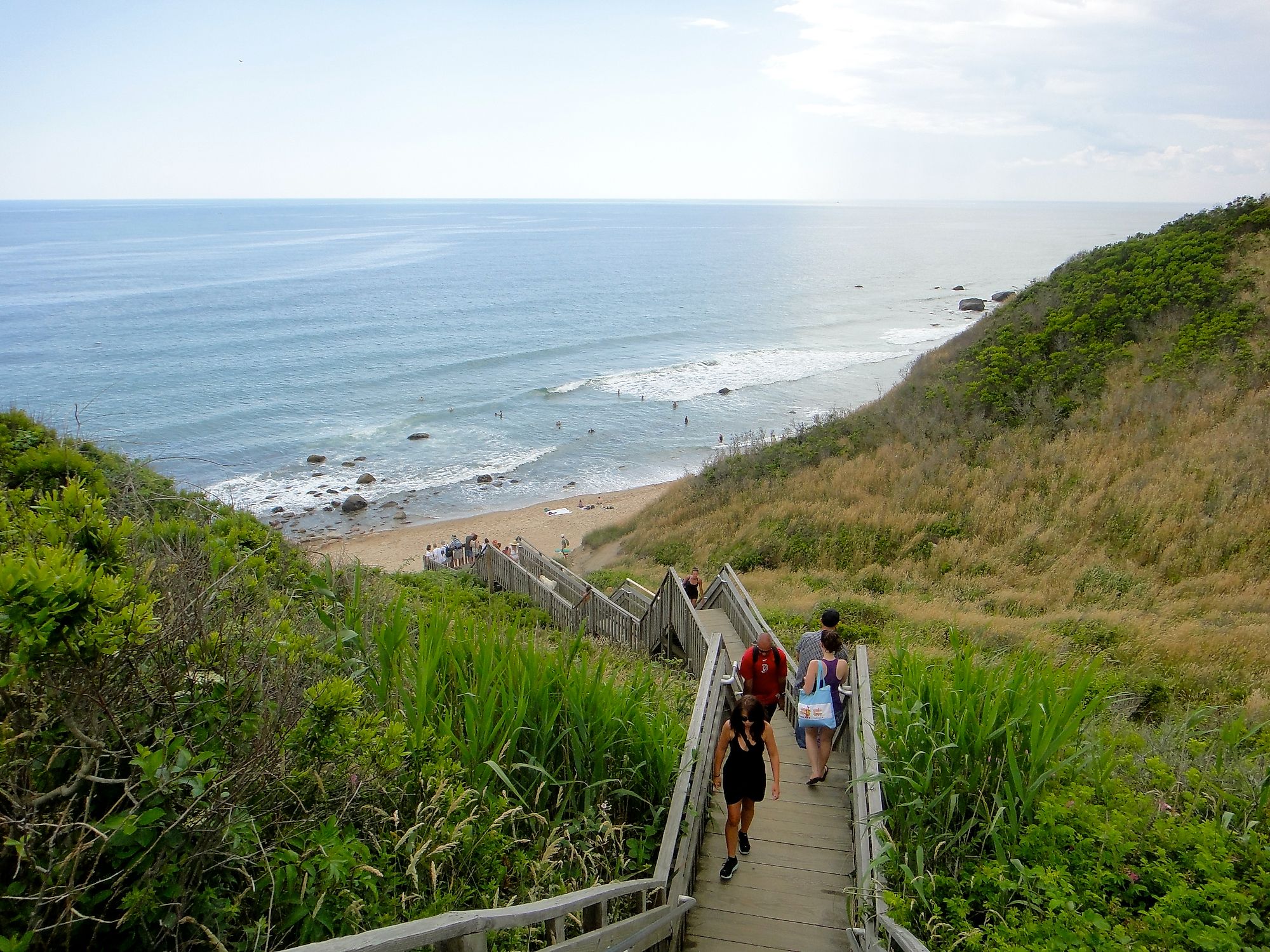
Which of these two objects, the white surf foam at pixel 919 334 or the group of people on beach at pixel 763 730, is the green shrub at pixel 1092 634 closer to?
the group of people on beach at pixel 763 730

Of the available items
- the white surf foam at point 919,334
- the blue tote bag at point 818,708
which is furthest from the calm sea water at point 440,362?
the blue tote bag at point 818,708

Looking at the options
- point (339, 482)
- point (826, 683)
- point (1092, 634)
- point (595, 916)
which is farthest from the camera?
point (339, 482)

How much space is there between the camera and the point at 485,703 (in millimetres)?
4262

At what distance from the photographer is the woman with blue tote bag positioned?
647 centimetres

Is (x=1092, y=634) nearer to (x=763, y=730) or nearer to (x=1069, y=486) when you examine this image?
(x=1069, y=486)

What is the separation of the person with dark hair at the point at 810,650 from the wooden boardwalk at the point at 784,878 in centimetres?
52

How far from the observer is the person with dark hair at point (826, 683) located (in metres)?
6.47

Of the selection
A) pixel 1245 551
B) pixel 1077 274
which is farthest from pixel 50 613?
pixel 1077 274

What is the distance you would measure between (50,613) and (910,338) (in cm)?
7223

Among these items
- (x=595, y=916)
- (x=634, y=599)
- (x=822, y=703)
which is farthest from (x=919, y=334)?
(x=595, y=916)

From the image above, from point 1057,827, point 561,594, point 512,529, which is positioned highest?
point 1057,827

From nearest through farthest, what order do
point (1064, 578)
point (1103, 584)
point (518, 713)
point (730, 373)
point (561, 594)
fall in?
point (518, 713) < point (1103, 584) < point (1064, 578) < point (561, 594) < point (730, 373)

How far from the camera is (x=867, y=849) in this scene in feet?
15.3

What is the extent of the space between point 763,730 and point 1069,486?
543 inches
